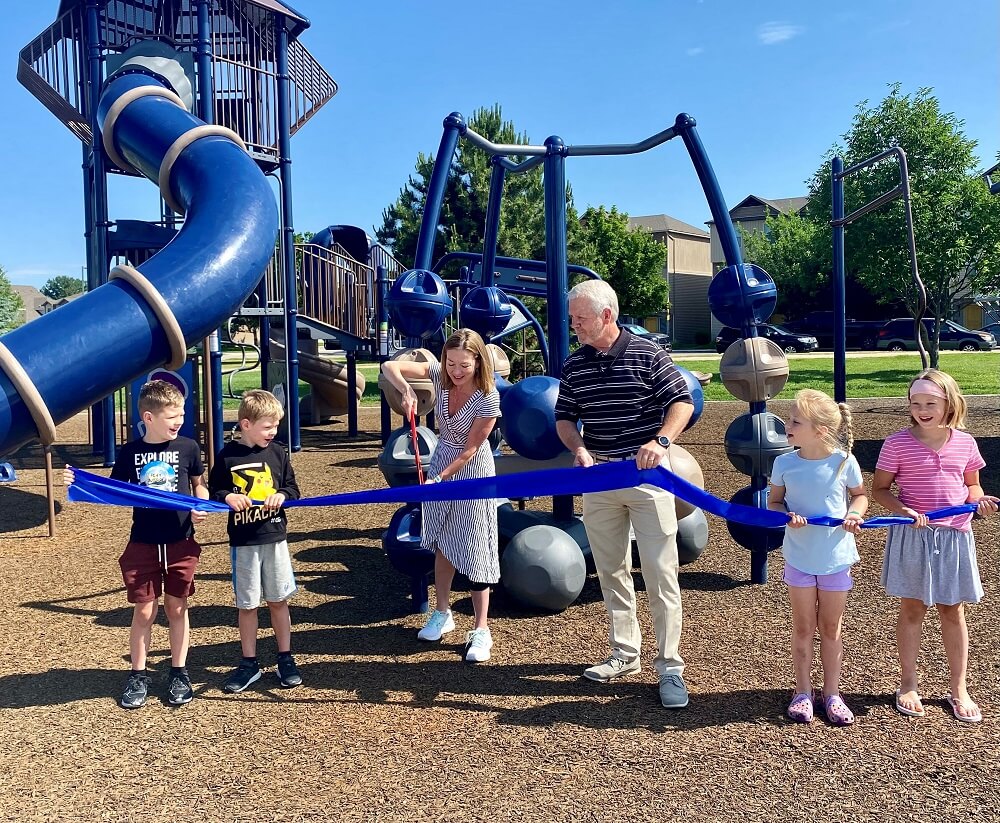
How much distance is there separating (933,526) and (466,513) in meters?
2.26

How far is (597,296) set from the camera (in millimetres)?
4047

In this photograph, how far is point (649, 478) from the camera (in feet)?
12.9

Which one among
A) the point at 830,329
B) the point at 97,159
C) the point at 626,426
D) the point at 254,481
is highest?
the point at 830,329

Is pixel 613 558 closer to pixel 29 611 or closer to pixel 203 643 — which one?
pixel 203 643

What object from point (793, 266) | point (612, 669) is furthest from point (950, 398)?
point (793, 266)

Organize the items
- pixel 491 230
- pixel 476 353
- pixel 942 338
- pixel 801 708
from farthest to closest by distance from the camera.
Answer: pixel 942 338 → pixel 491 230 → pixel 476 353 → pixel 801 708

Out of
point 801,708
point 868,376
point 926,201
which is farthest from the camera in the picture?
point 868,376

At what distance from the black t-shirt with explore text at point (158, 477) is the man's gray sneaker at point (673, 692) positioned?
241cm

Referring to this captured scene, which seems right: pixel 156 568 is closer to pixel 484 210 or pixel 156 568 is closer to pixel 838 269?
pixel 838 269

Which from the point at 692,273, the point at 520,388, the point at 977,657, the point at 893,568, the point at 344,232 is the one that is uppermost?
the point at 692,273

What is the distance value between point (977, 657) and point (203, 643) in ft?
13.9

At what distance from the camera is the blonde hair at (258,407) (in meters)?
4.21

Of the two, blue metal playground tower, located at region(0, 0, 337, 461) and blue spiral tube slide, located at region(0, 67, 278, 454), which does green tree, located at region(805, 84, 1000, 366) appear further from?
blue spiral tube slide, located at region(0, 67, 278, 454)

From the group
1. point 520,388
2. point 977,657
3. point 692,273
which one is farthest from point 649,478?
point 692,273
